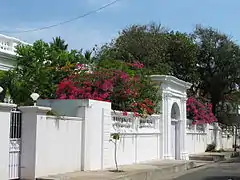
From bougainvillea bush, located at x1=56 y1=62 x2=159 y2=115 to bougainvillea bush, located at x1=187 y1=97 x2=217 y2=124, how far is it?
9479mm

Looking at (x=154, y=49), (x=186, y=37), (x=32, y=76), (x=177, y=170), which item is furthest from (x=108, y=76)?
(x=186, y=37)

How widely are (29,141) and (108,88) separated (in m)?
6.15

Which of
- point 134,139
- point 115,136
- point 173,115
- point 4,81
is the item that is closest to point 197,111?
point 173,115

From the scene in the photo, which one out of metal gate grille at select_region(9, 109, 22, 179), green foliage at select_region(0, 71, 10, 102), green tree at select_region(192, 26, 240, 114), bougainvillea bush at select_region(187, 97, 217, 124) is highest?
green tree at select_region(192, 26, 240, 114)

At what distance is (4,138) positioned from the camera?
11.8 m

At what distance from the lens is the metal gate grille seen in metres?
12.4

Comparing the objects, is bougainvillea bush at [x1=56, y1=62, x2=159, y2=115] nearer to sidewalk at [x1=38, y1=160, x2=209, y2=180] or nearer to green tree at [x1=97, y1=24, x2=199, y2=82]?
sidewalk at [x1=38, y1=160, x2=209, y2=180]

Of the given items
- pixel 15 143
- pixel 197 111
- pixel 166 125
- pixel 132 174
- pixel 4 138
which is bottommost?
pixel 132 174

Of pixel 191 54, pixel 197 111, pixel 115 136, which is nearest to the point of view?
pixel 115 136

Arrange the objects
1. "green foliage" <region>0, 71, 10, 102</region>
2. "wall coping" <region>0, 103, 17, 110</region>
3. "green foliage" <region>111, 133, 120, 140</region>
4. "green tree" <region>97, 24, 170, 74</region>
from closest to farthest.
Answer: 1. "wall coping" <region>0, 103, 17, 110</region>
2. "green foliage" <region>111, 133, 120, 140</region>
3. "green foliage" <region>0, 71, 10, 102</region>
4. "green tree" <region>97, 24, 170, 74</region>

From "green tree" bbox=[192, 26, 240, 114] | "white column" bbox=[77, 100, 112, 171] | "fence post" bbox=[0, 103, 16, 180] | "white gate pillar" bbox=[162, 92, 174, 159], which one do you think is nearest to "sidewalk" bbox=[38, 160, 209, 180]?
"white column" bbox=[77, 100, 112, 171]

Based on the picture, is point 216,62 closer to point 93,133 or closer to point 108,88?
point 108,88

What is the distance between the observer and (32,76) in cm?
2006

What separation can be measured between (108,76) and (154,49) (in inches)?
559
